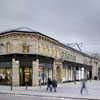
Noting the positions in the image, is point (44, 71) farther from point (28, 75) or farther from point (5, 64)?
point (5, 64)

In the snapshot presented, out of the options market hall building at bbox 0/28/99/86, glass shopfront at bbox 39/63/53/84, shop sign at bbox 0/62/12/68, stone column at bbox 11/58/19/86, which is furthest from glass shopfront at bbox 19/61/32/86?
shop sign at bbox 0/62/12/68

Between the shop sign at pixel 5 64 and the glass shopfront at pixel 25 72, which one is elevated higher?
the shop sign at pixel 5 64

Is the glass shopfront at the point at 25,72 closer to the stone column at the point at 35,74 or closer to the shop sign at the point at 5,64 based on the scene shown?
the stone column at the point at 35,74

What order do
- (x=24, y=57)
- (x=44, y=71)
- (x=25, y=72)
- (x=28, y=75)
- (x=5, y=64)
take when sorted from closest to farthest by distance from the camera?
(x=24, y=57) < (x=28, y=75) < (x=25, y=72) < (x=5, y=64) < (x=44, y=71)

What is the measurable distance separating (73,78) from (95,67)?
28316mm

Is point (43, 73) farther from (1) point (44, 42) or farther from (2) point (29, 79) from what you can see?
(1) point (44, 42)

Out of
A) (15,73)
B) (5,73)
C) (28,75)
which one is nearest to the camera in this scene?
(15,73)

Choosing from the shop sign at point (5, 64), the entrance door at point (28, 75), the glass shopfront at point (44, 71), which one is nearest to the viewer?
the entrance door at point (28, 75)

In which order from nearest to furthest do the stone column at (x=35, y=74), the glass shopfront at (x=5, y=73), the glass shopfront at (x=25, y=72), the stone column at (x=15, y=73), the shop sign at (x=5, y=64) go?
the stone column at (x=15, y=73)
the stone column at (x=35, y=74)
the glass shopfront at (x=25, y=72)
the shop sign at (x=5, y=64)
the glass shopfront at (x=5, y=73)

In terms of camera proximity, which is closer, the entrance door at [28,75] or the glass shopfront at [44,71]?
the entrance door at [28,75]

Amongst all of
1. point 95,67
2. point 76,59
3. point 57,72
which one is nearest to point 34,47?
point 57,72

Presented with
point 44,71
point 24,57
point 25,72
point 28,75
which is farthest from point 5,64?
point 44,71

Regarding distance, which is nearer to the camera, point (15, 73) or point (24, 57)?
point (15, 73)

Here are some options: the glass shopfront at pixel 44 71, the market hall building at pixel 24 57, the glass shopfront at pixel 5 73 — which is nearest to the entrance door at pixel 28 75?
the market hall building at pixel 24 57
